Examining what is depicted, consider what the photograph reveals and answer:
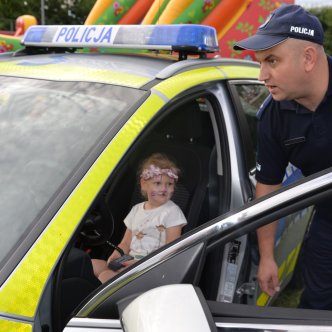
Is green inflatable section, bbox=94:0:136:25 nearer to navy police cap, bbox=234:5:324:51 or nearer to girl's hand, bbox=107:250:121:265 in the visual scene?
girl's hand, bbox=107:250:121:265

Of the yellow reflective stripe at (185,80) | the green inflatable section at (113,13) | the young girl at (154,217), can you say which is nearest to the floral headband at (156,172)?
the young girl at (154,217)

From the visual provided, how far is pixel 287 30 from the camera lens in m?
1.51

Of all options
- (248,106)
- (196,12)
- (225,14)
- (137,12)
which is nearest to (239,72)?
(248,106)

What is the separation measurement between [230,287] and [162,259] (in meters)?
0.86

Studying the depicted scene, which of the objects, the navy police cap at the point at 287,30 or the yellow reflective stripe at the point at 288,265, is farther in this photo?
the yellow reflective stripe at the point at 288,265

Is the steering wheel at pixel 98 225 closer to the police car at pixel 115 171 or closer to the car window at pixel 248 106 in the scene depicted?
the police car at pixel 115 171

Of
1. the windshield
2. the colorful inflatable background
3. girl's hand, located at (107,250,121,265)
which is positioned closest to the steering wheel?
the windshield

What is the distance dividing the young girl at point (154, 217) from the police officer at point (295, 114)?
0.43 metres

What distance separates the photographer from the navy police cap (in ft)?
4.94

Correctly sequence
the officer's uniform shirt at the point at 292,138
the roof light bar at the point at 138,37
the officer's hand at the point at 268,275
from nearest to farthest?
the officer's uniform shirt at the point at 292,138
the officer's hand at the point at 268,275
the roof light bar at the point at 138,37

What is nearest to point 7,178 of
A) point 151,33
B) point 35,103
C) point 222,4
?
point 35,103

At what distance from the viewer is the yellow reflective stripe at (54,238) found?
1100mm

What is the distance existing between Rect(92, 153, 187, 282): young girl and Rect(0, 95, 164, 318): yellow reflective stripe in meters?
0.69

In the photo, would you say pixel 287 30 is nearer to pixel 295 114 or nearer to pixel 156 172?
pixel 295 114
